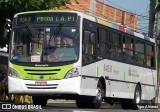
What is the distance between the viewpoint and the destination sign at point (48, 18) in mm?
18000

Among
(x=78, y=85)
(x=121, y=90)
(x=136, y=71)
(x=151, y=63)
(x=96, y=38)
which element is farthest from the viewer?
(x=151, y=63)

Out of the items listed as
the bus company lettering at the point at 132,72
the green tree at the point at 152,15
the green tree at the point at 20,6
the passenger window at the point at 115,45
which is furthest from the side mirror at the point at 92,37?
the green tree at the point at 152,15

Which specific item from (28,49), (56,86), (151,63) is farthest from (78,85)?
(151,63)

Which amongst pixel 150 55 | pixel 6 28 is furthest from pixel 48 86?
pixel 150 55

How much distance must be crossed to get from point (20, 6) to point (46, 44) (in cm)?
269

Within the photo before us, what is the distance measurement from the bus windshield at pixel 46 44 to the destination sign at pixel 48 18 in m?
0.24

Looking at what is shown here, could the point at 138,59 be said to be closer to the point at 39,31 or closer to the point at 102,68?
the point at 102,68

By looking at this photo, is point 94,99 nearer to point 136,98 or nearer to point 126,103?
point 136,98

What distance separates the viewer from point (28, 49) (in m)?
17.8

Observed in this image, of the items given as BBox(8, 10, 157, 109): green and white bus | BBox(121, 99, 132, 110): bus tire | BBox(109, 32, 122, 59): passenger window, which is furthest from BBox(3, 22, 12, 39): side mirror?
BBox(121, 99, 132, 110): bus tire

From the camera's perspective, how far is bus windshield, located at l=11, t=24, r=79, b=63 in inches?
689

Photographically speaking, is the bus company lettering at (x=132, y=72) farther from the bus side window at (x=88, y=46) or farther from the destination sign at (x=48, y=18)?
the destination sign at (x=48, y=18)

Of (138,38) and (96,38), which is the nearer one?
(96,38)

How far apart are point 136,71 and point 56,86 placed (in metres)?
6.10
